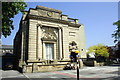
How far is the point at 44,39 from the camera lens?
19703 mm

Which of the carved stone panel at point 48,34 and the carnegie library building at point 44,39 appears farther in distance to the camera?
the carved stone panel at point 48,34

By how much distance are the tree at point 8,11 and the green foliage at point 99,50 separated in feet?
108

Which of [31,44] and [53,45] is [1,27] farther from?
[53,45]

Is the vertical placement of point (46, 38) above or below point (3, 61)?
above

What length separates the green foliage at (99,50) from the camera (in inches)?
1503

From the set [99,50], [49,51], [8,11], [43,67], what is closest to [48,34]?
[49,51]

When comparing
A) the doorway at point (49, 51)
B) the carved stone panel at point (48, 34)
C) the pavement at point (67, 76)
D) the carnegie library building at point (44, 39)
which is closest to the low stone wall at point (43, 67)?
the carnegie library building at point (44, 39)

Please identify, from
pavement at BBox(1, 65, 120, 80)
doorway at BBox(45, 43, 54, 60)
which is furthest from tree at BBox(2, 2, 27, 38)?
doorway at BBox(45, 43, 54, 60)

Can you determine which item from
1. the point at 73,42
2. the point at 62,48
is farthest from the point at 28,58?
the point at 73,42

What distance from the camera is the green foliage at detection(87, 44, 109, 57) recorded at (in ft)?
125

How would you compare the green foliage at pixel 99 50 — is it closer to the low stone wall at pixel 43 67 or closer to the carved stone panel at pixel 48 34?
the low stone wall at pixel 43 67

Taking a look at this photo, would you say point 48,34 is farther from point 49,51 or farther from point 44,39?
point 49,51

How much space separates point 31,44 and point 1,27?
7.75m

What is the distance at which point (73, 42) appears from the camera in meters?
24.1
